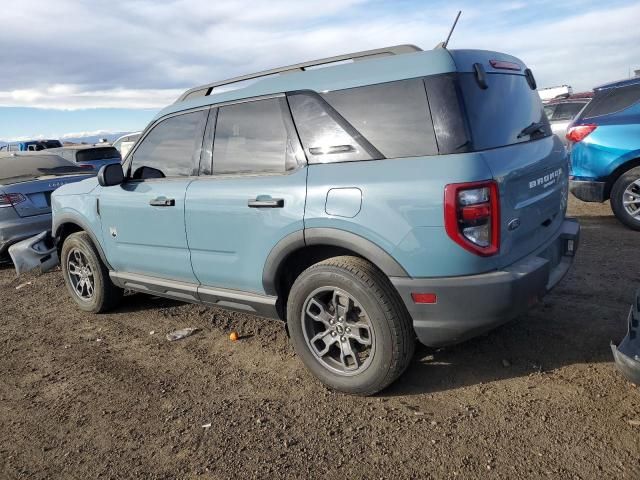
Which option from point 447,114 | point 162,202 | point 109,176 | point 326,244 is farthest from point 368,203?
point 109,176

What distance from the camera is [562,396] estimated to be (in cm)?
285

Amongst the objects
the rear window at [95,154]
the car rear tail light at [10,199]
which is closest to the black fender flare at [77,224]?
the car rear tail light at [10,199]

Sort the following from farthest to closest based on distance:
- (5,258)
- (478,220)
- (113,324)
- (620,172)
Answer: (5,258) → (620,172) → (113,324) → (478,220)

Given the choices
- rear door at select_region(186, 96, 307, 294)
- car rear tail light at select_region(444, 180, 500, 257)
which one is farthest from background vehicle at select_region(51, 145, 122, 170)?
car rear tail light at select_region(444, 180, 500, 257)

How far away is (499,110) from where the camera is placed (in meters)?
2.87

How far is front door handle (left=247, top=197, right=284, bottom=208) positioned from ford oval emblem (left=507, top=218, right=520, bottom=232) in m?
1.29

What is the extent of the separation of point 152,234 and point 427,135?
2.30 metres

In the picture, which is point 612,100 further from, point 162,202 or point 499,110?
point 162,202

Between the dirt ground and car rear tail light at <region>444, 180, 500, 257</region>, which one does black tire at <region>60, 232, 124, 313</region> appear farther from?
car rear tail light at <region>444, 180, 500, 257</region>

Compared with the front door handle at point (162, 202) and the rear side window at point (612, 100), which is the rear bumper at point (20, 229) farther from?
the rear side window at point (612, 100)

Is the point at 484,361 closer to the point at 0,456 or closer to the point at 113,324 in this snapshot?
the point at 0,456

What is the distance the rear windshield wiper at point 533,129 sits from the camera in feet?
9.95

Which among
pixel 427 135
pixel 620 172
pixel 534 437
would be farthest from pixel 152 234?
pixel 620 172

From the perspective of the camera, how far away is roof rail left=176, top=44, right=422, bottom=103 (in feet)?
9.96
